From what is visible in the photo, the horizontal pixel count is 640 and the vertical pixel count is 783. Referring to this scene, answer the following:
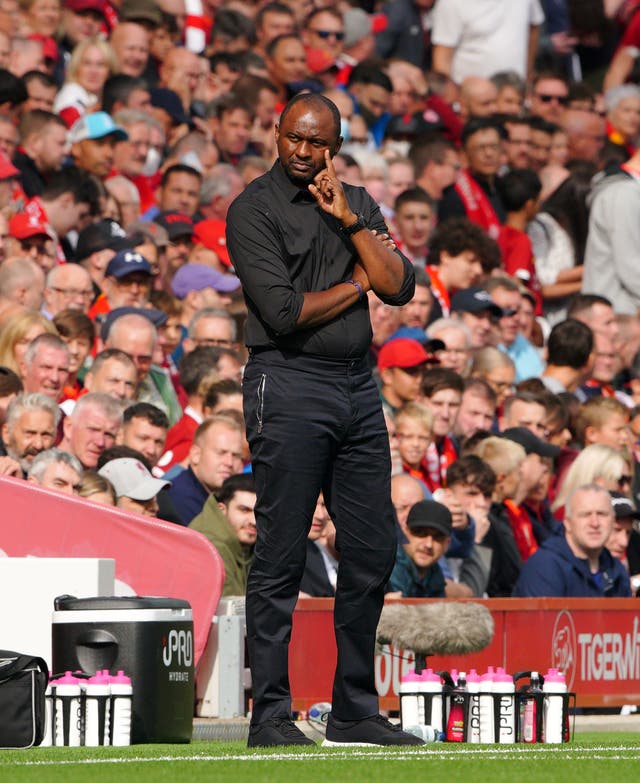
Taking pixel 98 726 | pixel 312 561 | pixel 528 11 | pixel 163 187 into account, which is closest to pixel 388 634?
pixel 312 561

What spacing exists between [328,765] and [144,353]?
6.29 m

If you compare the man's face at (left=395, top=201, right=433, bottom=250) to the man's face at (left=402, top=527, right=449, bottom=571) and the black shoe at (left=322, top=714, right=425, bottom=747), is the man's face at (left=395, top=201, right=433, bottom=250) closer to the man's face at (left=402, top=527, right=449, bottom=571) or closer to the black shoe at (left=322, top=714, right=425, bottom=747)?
the man's face at (left=402, top=527, right=449, bottom=571)

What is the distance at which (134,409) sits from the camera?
11.3 metres

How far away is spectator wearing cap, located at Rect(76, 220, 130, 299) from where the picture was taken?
13586 mm

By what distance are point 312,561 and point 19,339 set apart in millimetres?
2372

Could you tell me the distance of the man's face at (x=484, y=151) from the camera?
18.1 metres

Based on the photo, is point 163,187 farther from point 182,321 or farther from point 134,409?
point 134,409

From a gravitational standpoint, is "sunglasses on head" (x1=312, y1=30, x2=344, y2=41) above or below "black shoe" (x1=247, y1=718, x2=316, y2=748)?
above

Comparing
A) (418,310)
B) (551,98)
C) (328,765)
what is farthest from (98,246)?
(551,98)

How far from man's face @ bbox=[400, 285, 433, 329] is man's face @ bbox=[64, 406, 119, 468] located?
362 cm

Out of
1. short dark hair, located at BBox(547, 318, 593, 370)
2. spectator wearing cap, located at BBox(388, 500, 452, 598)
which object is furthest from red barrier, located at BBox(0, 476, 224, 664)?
short dark hair, located at BBox(547, 318, 593, 370)

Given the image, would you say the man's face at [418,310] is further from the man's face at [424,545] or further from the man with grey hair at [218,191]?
the man's face at [424,545]

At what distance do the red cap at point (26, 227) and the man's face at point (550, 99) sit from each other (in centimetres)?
973

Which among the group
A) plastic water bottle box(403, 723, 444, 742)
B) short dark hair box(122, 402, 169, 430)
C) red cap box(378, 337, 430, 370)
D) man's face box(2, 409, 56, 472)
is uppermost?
red cap box(378, 337, 430, 370)
